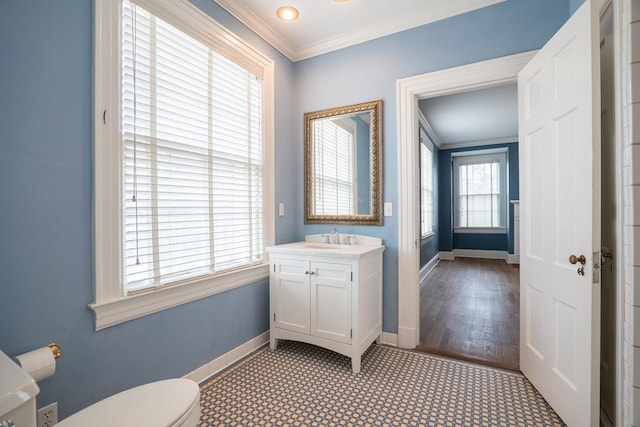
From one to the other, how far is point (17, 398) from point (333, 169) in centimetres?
246

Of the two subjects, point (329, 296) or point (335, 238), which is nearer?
point (329, 296)

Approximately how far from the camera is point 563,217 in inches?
63.6

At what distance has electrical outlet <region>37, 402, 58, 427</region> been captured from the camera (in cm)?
129

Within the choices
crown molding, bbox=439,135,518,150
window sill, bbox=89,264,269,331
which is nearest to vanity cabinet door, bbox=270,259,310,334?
window sill, bbox=89,264,269,331

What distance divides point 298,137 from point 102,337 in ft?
7.13

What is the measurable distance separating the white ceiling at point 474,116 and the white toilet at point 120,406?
13.4ft

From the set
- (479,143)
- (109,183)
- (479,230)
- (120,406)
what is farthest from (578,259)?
(479,230)

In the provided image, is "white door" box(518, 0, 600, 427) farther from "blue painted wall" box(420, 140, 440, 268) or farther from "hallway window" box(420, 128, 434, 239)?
"blue painted wall" box(420, 140, 440, 268)

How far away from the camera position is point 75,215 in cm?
142

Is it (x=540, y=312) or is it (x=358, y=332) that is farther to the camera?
(x=358, y=332)

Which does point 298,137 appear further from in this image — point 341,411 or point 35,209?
point 341,411

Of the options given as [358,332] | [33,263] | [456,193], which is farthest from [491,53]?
[456,193]

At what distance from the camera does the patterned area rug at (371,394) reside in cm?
165

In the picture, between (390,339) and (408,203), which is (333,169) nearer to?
(408,203)
